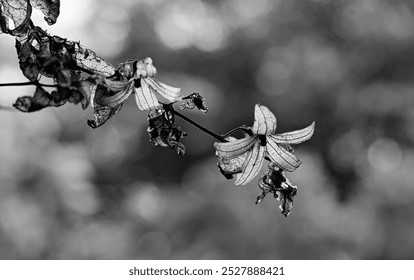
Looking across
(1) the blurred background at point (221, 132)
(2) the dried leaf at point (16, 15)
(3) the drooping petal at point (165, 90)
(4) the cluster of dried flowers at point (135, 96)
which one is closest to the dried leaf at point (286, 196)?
(4) the cluster of dried flowers at point (135, 96)

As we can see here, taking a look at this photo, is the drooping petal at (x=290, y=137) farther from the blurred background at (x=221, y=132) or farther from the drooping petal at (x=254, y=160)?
the blurred background at (x=221, y=132)

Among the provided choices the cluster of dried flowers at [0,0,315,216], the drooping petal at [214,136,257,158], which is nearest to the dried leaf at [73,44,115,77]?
the cluster of dried flowers at [0,0,315,216]

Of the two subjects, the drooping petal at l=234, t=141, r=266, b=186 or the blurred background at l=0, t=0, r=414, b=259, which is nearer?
the drooping petal at l=234, t=141, r=266, b=186

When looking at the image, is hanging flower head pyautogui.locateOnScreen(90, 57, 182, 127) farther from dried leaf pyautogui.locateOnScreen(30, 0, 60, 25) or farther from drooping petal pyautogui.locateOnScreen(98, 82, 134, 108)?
dried leaf pyautogui.locateOnScreen(30, 0, 60, 25)

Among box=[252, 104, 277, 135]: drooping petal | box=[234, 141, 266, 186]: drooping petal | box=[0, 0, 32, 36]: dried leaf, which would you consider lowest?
box=[234, 141, 266, 186]: drooping petal

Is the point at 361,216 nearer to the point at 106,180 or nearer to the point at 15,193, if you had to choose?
the point at 106,180

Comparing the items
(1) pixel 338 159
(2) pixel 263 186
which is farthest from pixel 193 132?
(2) pixel 263 186

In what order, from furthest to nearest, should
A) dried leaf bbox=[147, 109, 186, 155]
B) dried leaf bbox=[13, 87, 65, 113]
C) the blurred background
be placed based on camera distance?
the blurred background → dried leaf bbox=[147, 109, 186, 155] → dried leaf bbox=[13, 87, 65, 113]

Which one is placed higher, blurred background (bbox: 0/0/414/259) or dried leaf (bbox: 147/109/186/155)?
blurred background (bbox: 0/0/414/259)

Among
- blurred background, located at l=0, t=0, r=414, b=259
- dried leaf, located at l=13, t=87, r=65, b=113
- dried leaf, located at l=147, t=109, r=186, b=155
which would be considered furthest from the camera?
blurred background, located at l=0, t=0, r=414, b=259
